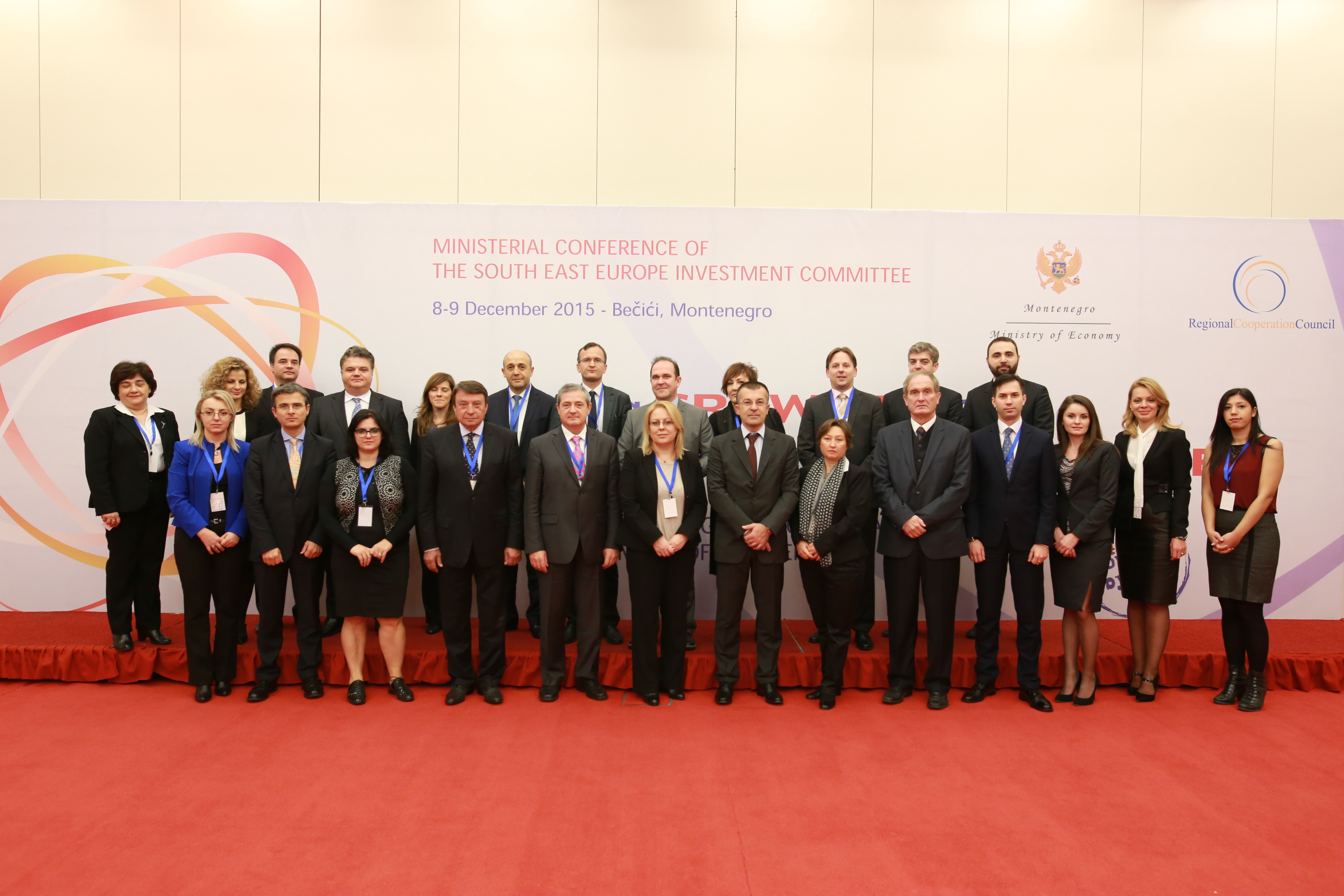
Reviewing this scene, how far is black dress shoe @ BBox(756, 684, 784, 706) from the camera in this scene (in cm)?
374

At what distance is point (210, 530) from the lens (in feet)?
12.0

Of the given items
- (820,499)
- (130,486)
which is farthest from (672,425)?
(130,486)

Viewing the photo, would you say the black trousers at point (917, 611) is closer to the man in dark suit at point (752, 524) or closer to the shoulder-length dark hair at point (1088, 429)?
the man in dark suit at point (752, 524)

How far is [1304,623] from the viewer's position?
4918 mm

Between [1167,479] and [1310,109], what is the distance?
3.91m

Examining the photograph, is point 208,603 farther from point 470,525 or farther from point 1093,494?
point 1093,494

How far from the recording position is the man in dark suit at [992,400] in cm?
431

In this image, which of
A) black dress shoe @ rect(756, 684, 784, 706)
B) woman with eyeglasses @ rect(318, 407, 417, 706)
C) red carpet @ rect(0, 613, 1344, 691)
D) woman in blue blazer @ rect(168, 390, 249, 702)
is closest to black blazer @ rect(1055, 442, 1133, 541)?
red carpet @ rect(0, 613, 1344, 691)

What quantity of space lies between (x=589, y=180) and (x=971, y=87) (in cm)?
285

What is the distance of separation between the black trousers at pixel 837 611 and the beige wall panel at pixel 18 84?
19.9 feet

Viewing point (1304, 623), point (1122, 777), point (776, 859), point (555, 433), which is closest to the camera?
point (776, 859)

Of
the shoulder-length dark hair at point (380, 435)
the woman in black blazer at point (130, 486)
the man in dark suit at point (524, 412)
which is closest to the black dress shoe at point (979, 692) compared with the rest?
the man in dark suit at point (524, 412)

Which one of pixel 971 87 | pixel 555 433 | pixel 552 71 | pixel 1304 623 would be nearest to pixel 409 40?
pixel 552 71

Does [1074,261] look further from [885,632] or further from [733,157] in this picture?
[885,632]
